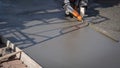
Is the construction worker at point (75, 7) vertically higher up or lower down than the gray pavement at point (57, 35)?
higher up

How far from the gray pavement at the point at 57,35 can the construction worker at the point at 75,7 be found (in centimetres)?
36

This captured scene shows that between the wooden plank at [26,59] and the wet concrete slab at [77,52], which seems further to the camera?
the wet concrete slab at [77,52]

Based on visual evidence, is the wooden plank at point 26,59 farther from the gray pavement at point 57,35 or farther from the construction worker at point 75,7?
the construction worker at point 75,7

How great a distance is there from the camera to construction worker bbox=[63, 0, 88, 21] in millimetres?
13438

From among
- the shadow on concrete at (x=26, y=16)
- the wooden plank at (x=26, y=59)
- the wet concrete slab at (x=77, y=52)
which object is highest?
the shadow on concrete at (x=26, y=16)

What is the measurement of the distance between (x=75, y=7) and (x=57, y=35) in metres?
2.76

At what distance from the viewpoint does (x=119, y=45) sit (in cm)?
1166

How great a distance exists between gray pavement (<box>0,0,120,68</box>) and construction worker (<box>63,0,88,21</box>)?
0.36 meters

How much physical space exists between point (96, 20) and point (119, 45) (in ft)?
9.06

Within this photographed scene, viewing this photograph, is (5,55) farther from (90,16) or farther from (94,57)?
(90,16)

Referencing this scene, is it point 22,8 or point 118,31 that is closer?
point 118,31

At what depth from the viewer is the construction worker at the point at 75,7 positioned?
13.4 meters

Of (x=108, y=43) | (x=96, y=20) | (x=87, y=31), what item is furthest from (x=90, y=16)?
(x=108, y=43)

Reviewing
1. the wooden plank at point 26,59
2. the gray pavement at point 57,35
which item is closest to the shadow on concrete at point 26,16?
the gray pavement at point 57,35
